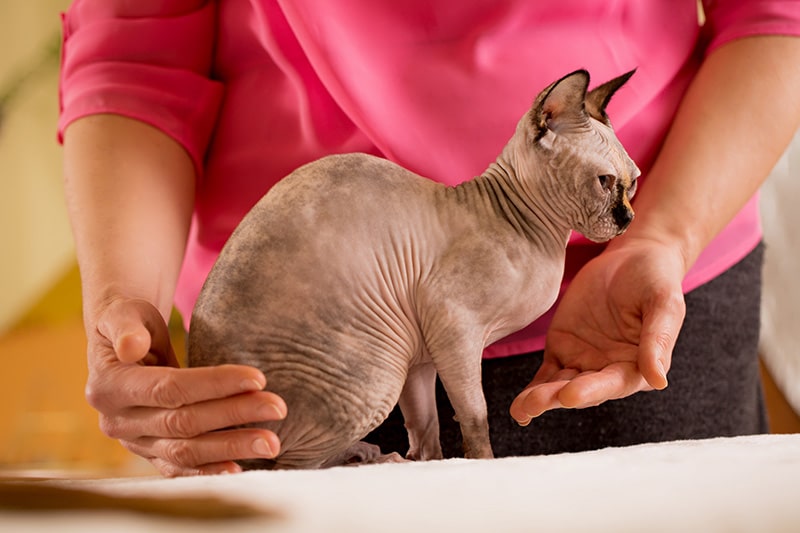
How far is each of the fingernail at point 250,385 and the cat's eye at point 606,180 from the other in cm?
24

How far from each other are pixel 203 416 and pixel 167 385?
0.03 m

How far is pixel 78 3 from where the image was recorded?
80 centimetres

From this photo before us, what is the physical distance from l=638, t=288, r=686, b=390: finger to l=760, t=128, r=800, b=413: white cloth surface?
631mm

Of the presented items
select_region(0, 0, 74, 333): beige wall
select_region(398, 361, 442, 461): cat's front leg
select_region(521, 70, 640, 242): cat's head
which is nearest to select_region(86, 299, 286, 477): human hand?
select_region(398, 361, 442, 461): cat's front leg

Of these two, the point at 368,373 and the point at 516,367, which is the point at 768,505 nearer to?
the point at 368,373

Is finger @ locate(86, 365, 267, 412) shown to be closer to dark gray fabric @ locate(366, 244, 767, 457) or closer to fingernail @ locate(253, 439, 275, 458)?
fingernail @ locate(253, 439, 275, 458)

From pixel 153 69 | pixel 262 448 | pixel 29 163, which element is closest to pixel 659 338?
Result: pixel 262 448

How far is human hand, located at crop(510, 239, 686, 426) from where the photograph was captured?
54 cm

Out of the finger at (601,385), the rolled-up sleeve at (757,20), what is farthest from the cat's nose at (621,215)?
the rolled-up sleeve at (757,20)

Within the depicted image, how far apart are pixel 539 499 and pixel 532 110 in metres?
0.26

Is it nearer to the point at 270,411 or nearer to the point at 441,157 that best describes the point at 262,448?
the point at 270,411

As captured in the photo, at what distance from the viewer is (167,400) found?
1.73ft

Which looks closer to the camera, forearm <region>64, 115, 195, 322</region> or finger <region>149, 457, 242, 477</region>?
finger <region>149, 457, 242, 477</region>

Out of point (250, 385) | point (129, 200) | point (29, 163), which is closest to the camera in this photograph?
point (250, 385)
